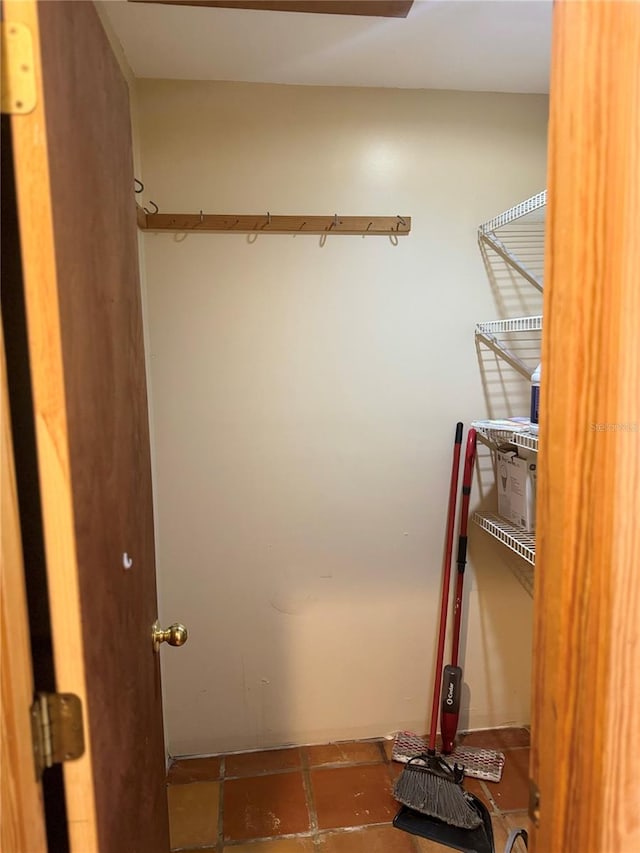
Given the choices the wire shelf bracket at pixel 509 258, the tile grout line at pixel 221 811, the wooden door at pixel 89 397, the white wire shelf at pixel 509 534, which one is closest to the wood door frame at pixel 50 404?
the wooden door at pixel 89 397

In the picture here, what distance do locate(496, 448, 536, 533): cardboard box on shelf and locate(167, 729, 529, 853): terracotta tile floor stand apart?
0.93 m

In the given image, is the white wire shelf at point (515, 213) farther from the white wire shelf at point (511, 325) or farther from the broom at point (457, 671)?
the broom at point (457, 671)

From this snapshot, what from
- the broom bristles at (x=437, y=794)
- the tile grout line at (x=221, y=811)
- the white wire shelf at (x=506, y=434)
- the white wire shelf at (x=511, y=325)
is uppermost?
the white wire shelf at (x=511, y=325)

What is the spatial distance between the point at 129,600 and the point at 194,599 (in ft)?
3.82

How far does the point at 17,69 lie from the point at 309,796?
2136mm

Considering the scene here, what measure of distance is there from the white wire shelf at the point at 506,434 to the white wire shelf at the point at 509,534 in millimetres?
283

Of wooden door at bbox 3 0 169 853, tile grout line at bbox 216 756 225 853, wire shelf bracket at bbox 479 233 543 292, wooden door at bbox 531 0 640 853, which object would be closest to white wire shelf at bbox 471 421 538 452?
wire shelf bracket at bbox 479 233 543 292

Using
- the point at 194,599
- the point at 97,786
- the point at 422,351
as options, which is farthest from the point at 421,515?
the point at 97,786

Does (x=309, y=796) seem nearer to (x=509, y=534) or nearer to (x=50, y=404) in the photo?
(x=509, y=534)

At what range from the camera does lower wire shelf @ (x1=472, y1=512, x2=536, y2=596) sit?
1.74 m

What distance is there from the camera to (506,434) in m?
1.80

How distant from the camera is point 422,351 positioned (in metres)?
2.03

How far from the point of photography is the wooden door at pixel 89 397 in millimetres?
605

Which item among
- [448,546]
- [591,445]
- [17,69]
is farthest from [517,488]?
[17,69]
